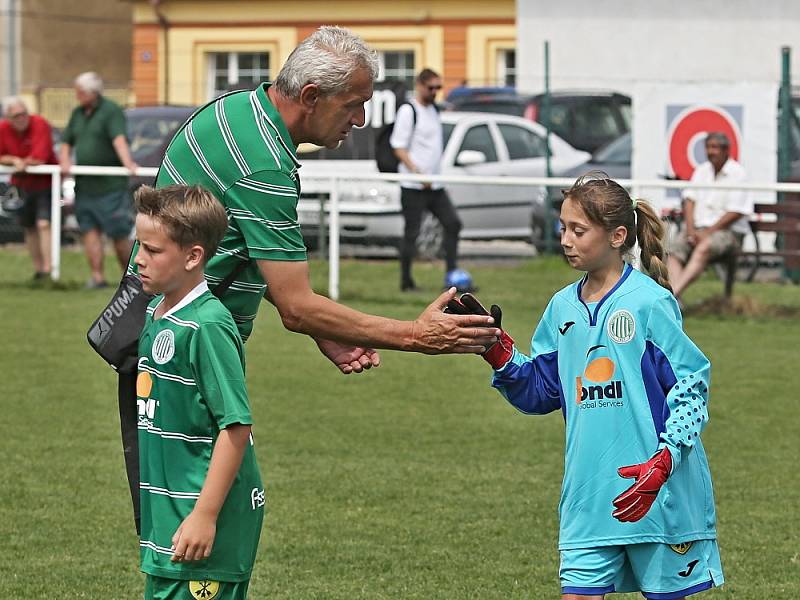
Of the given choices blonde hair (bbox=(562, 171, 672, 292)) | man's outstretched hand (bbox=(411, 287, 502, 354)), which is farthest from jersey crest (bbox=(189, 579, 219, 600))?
blonde hair (bbox=(562, 171, 672, 292))

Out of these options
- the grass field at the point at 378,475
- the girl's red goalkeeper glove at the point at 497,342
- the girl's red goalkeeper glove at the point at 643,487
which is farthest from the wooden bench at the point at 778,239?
the girl's red goalkeeper glove at the point at 643,487

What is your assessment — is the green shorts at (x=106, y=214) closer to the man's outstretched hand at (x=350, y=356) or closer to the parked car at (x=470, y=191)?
the parked car at (x=470, y=191)

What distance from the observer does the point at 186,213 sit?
153 inches

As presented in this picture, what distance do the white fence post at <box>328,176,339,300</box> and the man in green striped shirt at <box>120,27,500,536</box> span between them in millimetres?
9949

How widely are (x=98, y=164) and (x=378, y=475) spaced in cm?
823

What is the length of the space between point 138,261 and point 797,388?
698cm

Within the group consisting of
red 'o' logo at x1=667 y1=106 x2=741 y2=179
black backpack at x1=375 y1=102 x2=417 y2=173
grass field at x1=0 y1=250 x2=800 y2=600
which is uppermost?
red 'o' logo at x1=667 y1=106 x2=741 y2=179

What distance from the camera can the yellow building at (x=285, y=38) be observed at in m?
36.6

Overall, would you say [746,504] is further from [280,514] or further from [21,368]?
[21,368]

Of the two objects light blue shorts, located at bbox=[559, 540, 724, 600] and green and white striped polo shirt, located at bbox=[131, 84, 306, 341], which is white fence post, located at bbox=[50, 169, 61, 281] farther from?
light blue shorts, located at bbox=[559, 540, 724, 600]

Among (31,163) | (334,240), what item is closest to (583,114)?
(334,240)

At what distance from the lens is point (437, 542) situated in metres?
6.46

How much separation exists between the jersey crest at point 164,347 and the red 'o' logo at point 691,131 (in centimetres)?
1371

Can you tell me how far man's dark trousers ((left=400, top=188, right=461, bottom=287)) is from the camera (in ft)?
48.3
